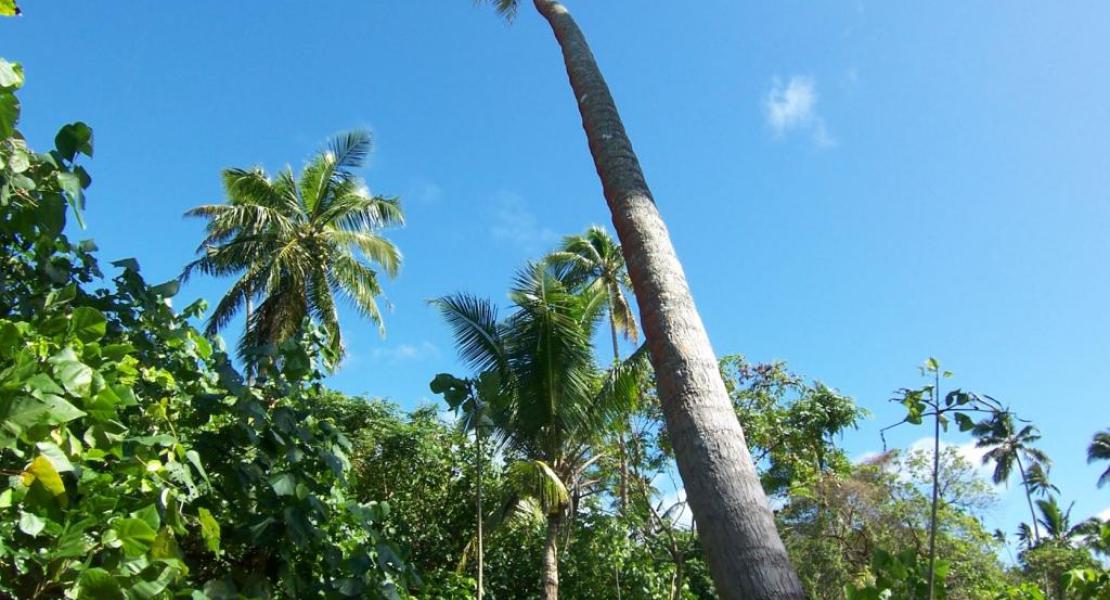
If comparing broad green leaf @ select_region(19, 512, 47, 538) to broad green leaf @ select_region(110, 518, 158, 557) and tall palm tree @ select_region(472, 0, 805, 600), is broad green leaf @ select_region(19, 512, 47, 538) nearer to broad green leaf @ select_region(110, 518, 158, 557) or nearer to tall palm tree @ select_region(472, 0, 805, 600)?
broad green leaf @ select_region(110, 518, 158, 557)

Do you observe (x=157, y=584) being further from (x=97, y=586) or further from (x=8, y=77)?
(x=8, y=77)

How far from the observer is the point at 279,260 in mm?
15664

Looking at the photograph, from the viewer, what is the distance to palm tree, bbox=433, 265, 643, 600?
10.3 metres

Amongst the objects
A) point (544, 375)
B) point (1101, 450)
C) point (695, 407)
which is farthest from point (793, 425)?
point (1101, 450)

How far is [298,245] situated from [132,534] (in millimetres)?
15077

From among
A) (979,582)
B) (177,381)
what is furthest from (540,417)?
(979,582)

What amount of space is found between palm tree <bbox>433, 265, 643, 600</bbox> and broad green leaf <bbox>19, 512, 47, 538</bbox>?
26.4 ft

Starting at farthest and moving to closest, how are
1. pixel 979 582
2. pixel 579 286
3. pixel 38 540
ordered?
pixel 579 286, pixel 979 582, pixel 38 540

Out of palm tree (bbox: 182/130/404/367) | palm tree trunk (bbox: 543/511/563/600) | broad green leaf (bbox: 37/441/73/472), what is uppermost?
palm tree (bbox: 182/130/404/367)

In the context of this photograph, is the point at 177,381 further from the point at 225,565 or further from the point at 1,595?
the point at 1,595

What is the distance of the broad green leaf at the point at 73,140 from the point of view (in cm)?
262

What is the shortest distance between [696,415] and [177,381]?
211 centimetres

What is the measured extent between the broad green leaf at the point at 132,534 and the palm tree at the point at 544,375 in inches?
313

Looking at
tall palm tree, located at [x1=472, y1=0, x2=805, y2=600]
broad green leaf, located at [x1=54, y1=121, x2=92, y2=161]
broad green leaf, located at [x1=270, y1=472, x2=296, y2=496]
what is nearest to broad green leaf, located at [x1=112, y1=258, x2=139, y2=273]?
→ broad green leaf, located at [x1=54, y1=121, x2=92, y2=161]
